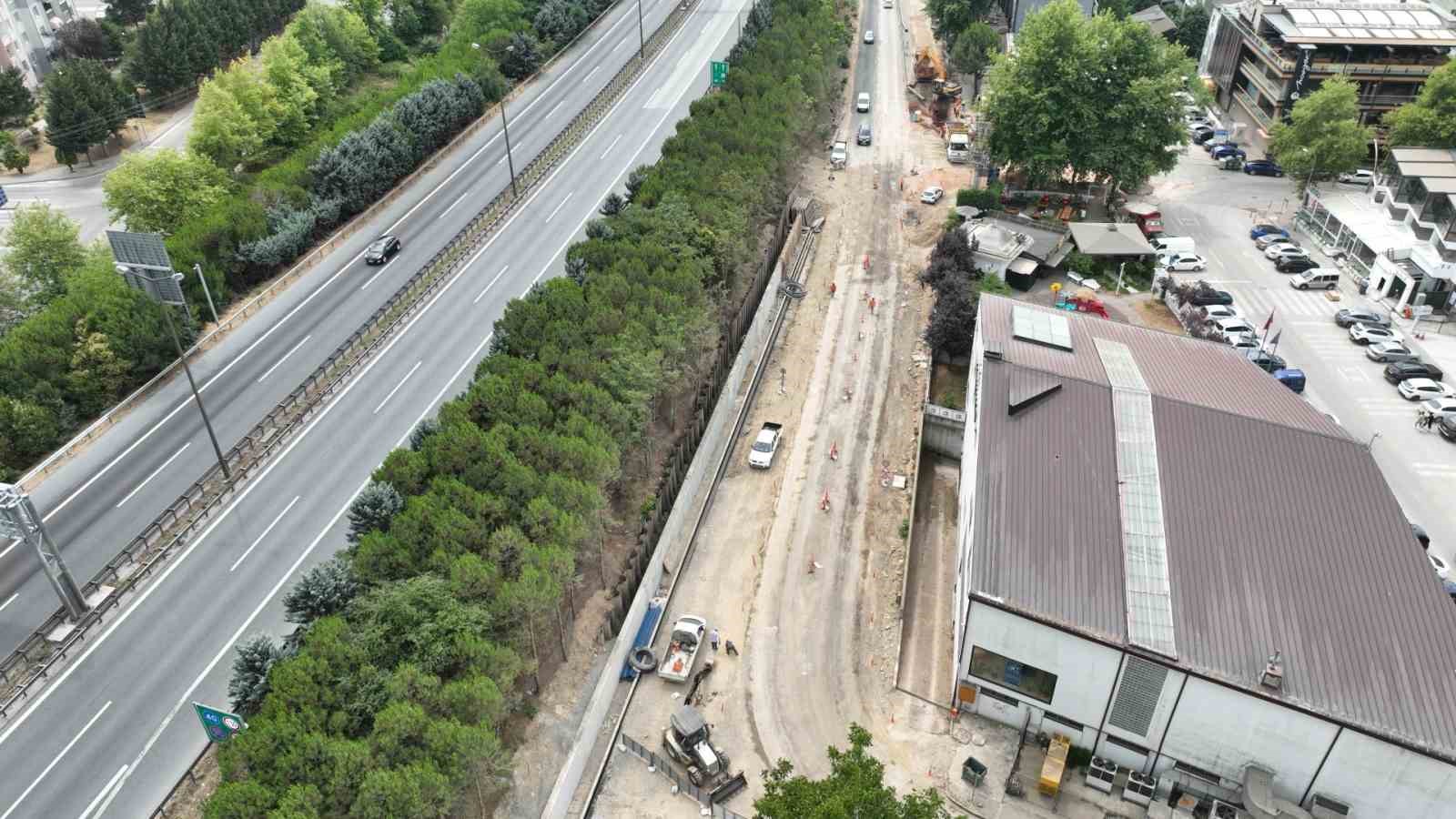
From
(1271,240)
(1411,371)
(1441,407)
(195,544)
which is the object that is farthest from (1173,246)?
(195,544)

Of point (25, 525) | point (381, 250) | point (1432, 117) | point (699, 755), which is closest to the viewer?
point (699, 755)

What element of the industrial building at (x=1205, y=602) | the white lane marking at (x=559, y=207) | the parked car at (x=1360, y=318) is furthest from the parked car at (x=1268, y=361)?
the white lane marking at (x=559, y=207)

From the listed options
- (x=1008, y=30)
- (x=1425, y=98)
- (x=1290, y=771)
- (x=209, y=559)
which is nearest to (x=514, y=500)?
(x=209, y=559)

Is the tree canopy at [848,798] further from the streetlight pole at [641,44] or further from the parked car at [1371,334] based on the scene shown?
the streetlight pole at [641,44]

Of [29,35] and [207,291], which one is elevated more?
[29,35]

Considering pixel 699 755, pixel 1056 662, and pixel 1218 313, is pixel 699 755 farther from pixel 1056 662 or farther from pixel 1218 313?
pixel 1218 313

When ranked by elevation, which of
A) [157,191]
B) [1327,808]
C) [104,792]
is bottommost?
[104,792]
